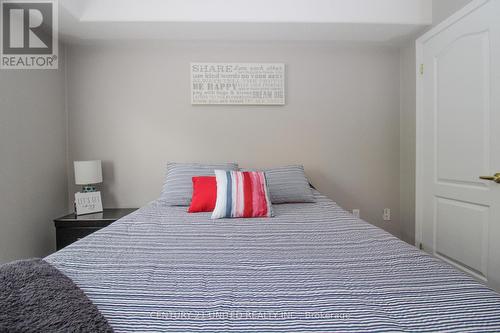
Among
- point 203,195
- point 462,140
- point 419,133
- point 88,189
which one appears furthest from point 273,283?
point 88,189

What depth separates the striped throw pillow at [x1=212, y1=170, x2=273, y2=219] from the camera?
1.60 m

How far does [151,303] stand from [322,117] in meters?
2.33

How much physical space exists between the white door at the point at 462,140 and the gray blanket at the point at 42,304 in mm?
2080

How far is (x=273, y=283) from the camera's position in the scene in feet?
2.39

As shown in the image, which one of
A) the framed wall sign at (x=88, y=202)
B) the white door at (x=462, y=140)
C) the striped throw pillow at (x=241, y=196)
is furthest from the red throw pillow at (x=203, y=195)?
the white door at (x=462, y=140)

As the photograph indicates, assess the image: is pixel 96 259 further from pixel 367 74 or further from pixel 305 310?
pixel 367 74

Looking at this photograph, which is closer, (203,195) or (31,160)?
(203,195)

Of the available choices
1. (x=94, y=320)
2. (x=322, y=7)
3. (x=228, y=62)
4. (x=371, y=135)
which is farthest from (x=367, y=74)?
(x=94, y=320)

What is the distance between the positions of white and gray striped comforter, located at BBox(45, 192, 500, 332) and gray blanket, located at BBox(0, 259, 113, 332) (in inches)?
2.1

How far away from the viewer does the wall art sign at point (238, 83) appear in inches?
99.0

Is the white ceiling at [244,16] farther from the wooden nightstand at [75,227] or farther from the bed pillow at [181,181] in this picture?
the wooden nightstand at [75,227]

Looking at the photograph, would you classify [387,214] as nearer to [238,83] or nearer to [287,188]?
[287,188]

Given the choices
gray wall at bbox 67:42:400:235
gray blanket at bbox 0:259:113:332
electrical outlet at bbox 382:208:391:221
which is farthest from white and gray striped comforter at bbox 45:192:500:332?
electrical outlet at bbox 382:208:391:221

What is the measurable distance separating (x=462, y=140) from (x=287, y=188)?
125 centimetres
